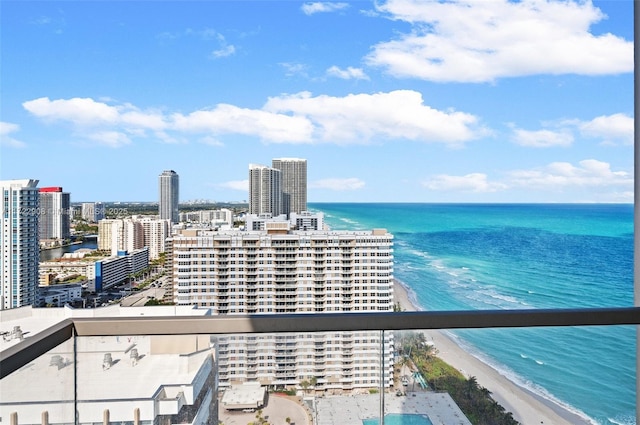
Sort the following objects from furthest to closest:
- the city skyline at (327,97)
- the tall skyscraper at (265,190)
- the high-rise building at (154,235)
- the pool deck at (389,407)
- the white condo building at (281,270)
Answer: the tall skyscraper at (265,190)
the city skyline at (327,97)
the high-rise building at (154,235)
the white condo building at (281,270)
the pool deck at (389,407)

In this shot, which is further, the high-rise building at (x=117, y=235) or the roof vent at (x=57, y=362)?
the high-rise building at (x=117, y=235)

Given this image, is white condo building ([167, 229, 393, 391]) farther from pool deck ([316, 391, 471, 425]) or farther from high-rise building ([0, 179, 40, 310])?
pool deck ([316, 391, 471, 425])

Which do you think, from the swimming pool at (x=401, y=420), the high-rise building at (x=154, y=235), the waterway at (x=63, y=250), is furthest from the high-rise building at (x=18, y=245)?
A: the swimming pool at (x=401, y=420)

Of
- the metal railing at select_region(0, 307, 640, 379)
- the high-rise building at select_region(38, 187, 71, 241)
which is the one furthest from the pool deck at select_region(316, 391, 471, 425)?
the high-rise building at select_region(38, 187, 71, 241)

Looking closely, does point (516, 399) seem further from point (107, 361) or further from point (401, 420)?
point (107, 361)

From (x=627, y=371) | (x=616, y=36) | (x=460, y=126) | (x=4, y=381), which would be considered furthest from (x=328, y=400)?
(x=460, y=126)

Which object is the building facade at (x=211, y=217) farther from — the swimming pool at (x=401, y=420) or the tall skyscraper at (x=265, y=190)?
the swimming pool at (x=401, y=420)
